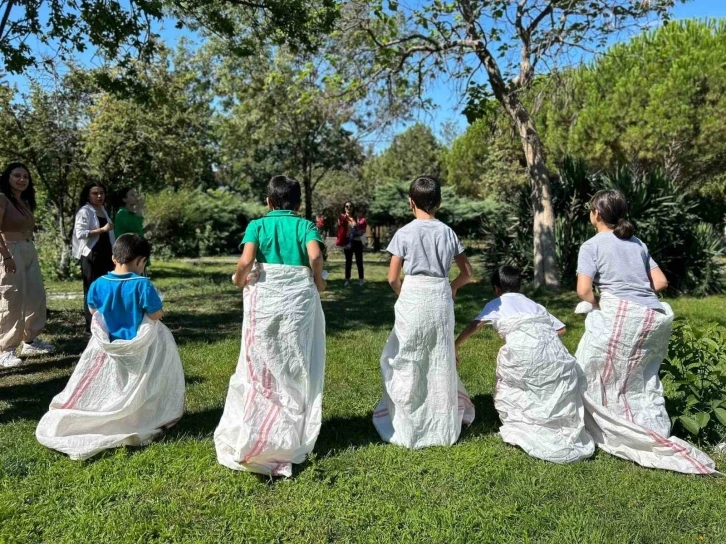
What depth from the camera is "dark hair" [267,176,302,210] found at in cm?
349

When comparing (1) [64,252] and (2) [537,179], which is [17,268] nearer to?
(1) [64,252]

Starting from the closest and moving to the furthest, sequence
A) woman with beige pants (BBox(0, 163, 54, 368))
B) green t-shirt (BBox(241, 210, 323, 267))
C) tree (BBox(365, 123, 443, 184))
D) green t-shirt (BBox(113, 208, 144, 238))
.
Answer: green t-shirt (BBox(241, 210, 323, 267)) < woman with beige pants (BBox(0, 163, 54, 368)) < green t-shirt (BBox(113, 208, 144, 238)) < tree (BBox(365, 123, 443, 184))

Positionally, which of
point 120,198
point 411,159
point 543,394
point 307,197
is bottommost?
point 543,394

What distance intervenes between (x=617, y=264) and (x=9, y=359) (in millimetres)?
5685

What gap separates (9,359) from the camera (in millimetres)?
5578

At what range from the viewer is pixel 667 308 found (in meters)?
3.58

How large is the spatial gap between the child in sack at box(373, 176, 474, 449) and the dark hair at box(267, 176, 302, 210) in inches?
28.0

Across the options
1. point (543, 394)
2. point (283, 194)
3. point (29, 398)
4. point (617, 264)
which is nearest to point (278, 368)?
point (283, 194)

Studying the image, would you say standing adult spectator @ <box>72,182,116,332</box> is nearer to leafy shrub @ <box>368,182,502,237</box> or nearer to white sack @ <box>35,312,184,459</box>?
white sack @ <box>35,312,184,459</box>

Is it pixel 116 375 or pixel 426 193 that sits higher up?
pixel 426 193

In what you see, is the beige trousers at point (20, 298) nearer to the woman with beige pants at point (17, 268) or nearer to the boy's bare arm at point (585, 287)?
the woman with beige pants at point (17, 268)

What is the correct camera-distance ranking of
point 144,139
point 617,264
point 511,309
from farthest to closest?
point 144,139
point 511,309
point 617,264

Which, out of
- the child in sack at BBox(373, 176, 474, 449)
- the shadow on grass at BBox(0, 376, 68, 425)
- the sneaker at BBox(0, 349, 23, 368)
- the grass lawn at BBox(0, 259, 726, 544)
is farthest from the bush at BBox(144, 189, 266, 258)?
the child in sack at BBox(373, 176, 474, 449)

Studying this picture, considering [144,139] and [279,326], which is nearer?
[279,326]
